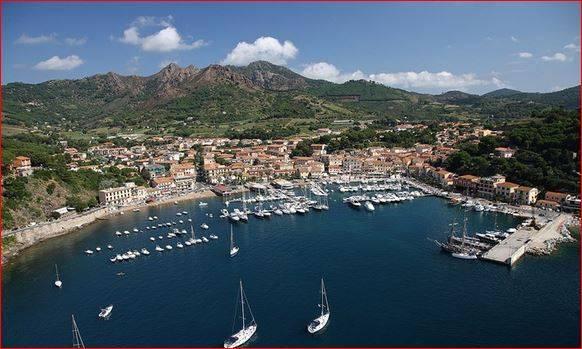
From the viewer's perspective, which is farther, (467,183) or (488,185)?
(467,183)

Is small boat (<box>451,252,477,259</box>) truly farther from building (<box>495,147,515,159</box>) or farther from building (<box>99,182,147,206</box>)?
building (<box>99,182,147,206</box>)

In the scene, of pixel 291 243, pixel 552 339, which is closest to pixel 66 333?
pixel 291 243

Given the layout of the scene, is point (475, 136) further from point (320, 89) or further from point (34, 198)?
point (320, 89)

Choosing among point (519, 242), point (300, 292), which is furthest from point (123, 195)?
point (519, 242)

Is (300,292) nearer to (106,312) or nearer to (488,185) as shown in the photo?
(106,312)

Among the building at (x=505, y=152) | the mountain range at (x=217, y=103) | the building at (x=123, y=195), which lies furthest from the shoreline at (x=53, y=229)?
the mountain range at (x=217, y=103)
